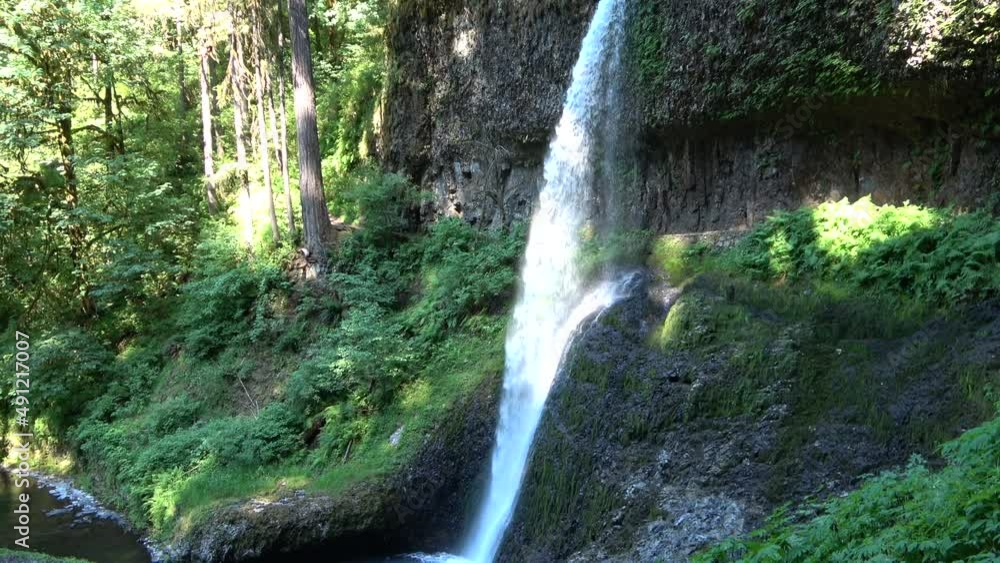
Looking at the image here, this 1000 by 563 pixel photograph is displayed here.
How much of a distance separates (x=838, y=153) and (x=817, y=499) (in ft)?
17.5

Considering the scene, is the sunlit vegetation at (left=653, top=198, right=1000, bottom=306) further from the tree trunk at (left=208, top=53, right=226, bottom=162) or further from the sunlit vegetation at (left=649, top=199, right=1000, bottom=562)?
the tree trunk at (left=208, top=53, right=226, bottom=162)

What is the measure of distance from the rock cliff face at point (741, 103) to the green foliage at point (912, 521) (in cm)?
428

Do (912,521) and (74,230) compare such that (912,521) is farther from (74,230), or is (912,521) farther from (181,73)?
(181,73)

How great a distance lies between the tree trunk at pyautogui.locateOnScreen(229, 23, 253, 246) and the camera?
1733cm

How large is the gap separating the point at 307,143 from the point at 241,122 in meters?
3.70

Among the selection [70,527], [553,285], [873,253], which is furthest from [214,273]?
[873,253]

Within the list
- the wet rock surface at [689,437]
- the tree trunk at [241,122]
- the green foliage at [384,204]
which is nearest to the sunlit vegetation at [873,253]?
the wet rock surface at [689,437]

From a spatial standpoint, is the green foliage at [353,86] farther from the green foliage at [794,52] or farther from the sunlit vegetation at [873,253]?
the sunlit vegetation at [873,253]

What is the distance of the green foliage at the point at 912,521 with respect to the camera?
388 cm

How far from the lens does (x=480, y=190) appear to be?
15945 mm

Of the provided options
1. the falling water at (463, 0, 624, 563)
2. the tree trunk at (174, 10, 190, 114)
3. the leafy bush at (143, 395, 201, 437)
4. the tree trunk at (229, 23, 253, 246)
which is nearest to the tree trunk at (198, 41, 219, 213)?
the tree trunk at (229, 23, 253, 246)

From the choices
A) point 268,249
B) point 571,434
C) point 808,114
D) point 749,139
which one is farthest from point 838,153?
point 268,249

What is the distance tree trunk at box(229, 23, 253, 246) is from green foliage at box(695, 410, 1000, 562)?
49.0ft

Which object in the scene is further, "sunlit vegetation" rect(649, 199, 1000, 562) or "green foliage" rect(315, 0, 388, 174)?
"green foliage" rect(315, 0, 388, 174)
